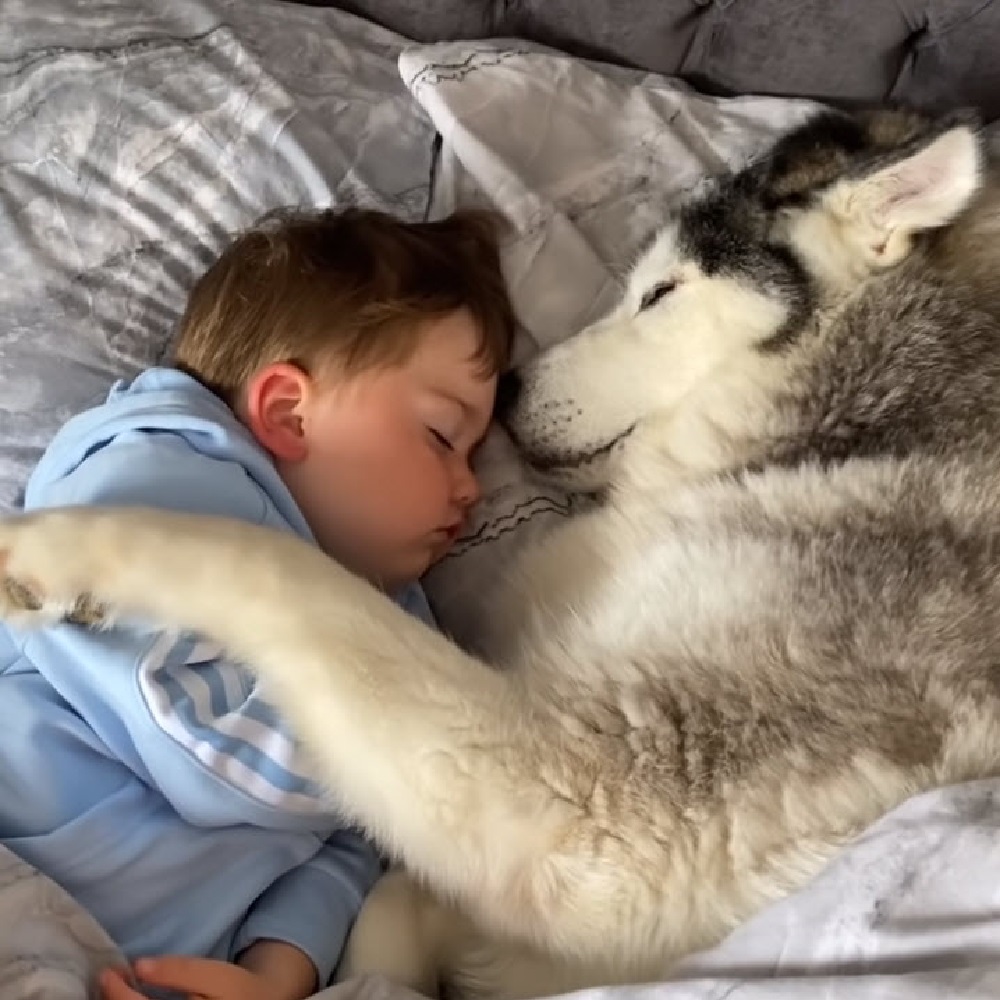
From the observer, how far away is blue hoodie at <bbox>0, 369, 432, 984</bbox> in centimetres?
175

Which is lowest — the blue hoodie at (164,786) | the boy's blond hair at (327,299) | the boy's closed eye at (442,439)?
the blue hoodie at (164,786)

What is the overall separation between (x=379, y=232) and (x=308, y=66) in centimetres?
68

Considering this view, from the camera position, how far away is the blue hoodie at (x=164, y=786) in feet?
5.74

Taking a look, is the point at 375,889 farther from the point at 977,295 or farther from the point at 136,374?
the point at 977,295

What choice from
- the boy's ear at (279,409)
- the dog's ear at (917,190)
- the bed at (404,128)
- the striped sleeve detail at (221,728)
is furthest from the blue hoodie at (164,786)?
the dog's ear at (917,190)

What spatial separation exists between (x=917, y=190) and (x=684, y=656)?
2.84ft

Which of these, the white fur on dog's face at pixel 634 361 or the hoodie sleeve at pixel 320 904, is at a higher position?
the white fur on dog's face at pixel 634 361

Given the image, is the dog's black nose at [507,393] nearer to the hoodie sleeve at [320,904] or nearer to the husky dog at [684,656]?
the husky dog at [684,656]

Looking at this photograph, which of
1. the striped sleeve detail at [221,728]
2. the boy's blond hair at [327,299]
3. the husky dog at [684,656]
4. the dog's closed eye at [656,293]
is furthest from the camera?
the dog's closed eye at [656,293]

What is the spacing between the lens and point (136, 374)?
244 centimetres

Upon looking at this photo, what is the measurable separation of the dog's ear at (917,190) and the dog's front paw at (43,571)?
50.3 inches

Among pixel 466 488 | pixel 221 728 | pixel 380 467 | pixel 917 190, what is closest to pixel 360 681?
pixel 221 728

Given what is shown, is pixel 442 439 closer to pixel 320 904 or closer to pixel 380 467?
pixel 380 467

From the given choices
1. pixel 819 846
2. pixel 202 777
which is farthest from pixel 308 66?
pixel 819 846
